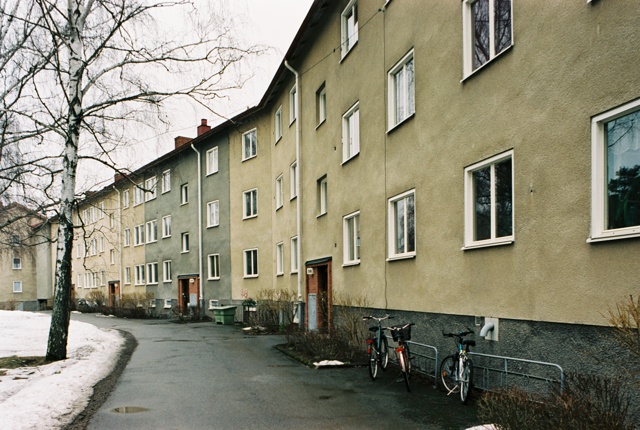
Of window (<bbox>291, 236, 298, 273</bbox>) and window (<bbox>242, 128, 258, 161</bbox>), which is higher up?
window (<bbox>242, 128, 258, 161</bbox>)

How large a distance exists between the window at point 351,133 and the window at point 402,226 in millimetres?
2893

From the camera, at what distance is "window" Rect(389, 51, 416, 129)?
40.5 feet

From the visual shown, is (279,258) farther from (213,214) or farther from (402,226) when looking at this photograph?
(402,226)

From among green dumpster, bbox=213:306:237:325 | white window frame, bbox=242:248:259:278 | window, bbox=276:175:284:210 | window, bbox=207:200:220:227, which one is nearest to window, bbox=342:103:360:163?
window, bbox=276:175:284:210

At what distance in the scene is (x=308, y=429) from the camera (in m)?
6.95

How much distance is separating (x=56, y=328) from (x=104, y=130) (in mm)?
4591

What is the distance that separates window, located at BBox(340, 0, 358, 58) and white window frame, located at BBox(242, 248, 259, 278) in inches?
→ 540

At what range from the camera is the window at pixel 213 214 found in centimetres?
Result: 3194

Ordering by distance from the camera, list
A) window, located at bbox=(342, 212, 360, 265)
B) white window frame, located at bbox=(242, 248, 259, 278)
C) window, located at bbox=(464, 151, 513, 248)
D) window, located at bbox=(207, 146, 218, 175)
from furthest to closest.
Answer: window, located at bbox=(207, 146, 218, 175)
white window frame, located at bbox=(242, 248, 259, 278)
window, located at bbox=(342, 212, 360, 265)
window, located at bbox=(464, 151, 513, 248)

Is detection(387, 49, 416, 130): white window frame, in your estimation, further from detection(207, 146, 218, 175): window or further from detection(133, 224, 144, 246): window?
detection(133, 224, 144, 246): window

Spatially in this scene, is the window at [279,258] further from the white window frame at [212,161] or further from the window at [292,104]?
the white window frame at [212,161]

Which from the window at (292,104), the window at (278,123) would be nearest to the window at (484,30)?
the window at (292,104)

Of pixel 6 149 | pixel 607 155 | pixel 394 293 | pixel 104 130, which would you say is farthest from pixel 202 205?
pixel 607 155

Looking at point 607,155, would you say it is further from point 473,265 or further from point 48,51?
point 48,51
